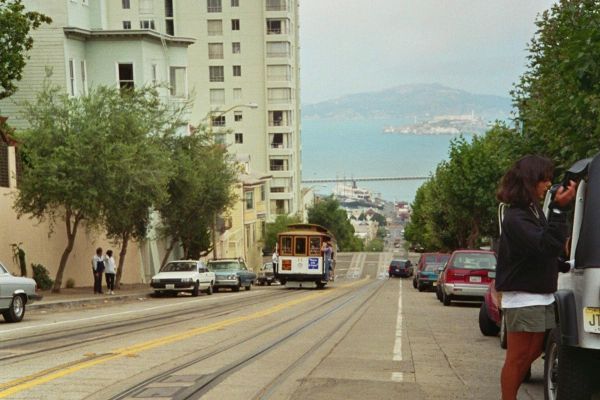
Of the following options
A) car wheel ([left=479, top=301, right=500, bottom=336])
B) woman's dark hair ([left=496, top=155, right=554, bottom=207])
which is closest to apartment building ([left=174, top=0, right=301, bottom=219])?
car wheel ([left=479, top=301, right=500, bottom=336])

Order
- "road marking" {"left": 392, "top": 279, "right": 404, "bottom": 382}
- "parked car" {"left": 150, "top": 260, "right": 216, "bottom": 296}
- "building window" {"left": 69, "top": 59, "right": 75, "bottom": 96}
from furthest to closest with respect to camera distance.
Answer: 1. "building window" {"left": 69, "top": 59, "right": 75, "bottom": 96}
2. "parked car" {"left": 150, "top": 260, "right": 216, "bottom": 296}
3. "road marking" {"left": 392, "top": 279, "right": 404, "bottom": 382}

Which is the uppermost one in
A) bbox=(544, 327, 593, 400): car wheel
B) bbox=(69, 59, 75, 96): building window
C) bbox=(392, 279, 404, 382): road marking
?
bbox=(69, 59, 75, 96): building window

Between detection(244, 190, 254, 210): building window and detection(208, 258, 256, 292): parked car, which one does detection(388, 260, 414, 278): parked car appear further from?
detection(208, 258, 256, 292): parked car

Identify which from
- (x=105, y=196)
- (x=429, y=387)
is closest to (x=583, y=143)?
(x=429, y=387)

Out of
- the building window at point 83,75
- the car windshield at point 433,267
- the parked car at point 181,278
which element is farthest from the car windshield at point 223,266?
the building window at point 83,75

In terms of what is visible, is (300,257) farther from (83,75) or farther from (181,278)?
(83,75)

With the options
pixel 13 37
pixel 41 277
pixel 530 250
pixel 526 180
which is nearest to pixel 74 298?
pixel 41 277

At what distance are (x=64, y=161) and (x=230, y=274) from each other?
13573 mm

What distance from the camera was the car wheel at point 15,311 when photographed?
21.4 m

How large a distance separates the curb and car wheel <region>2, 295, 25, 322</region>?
4753 millimetres

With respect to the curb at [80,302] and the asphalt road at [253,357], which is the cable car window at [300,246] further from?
the asphalt road at [253,357]

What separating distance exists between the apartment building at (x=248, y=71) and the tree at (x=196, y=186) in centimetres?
5768

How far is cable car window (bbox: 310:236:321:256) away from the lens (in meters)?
46.0

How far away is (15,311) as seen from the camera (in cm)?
2155
